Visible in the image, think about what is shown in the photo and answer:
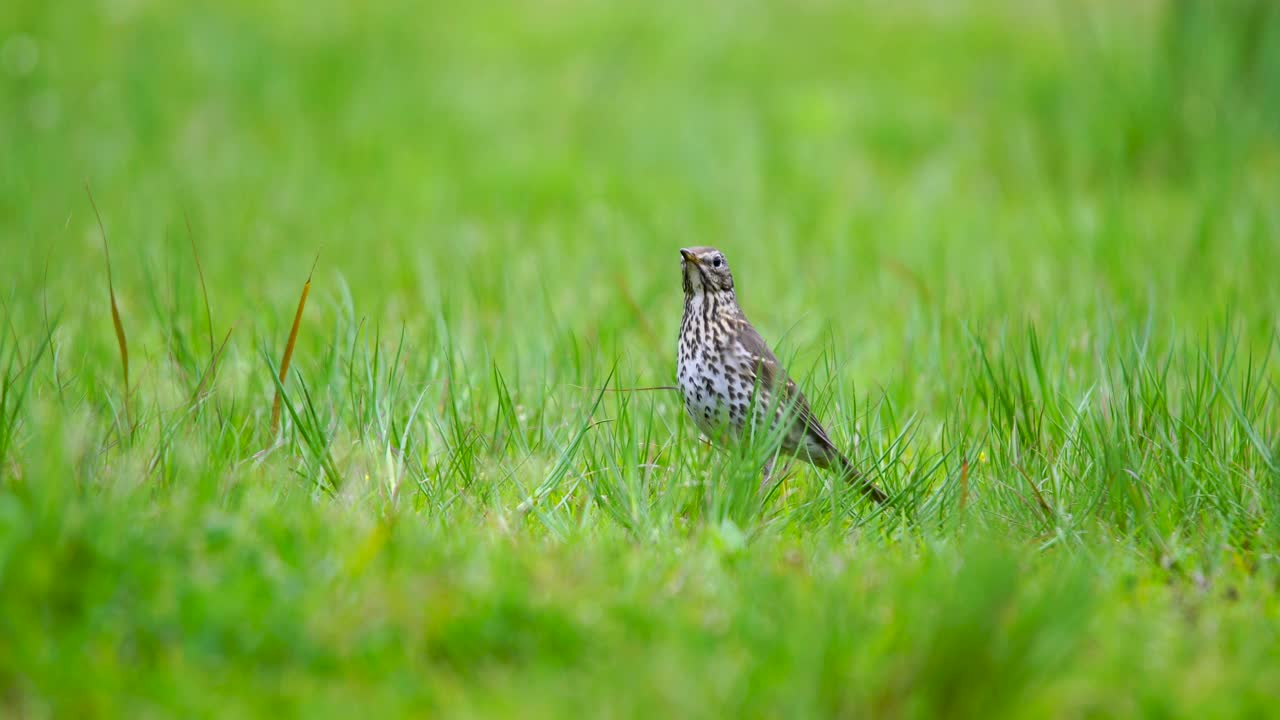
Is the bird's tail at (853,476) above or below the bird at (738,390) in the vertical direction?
below

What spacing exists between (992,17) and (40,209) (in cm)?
1109

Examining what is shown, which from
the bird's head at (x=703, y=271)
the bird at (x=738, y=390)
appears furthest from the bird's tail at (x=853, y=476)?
the bird's head at (x=703, y=271)

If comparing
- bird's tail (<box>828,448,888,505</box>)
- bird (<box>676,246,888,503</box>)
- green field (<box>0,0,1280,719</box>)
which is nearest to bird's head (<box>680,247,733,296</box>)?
bird (<box>676,246,888,503</box>)

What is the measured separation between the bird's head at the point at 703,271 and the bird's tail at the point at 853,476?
2.51 ft

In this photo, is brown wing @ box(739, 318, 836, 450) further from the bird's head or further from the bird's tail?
the bird's head

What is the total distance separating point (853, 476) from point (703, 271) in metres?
0.91

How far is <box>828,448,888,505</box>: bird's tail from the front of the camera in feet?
12.3

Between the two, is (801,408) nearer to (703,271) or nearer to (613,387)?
(703,271)

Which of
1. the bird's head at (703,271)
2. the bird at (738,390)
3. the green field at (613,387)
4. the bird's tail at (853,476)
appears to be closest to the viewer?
the green field at (613,387)

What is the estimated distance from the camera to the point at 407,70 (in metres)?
11.1

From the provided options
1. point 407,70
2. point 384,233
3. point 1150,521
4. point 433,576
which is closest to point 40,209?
point 384,233

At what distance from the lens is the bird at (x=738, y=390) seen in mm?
3875

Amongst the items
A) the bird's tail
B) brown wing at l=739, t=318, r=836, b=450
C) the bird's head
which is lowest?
the bird's tail

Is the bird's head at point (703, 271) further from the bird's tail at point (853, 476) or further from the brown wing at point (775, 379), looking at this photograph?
the bird's tail at point (853, 476)
